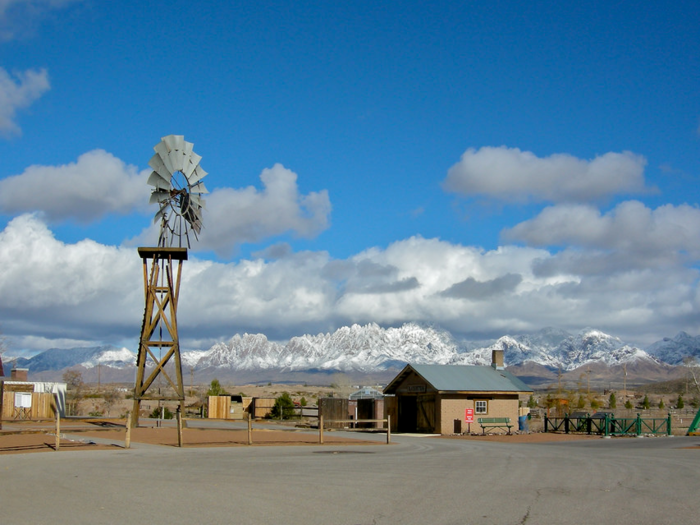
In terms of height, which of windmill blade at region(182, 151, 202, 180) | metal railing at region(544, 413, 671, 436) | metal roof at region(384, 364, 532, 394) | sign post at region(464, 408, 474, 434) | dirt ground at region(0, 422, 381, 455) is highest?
windmill blade at region(182, 151, 202, 180)

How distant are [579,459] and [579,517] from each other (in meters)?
12.7

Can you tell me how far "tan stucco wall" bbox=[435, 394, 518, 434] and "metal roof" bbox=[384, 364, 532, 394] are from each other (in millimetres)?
571

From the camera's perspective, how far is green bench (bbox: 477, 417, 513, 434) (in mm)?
45000

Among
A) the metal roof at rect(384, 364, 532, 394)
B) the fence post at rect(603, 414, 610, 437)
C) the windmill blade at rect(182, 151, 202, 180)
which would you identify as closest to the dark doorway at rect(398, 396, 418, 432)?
the metal roof at rect(384, 364, 532, 394)

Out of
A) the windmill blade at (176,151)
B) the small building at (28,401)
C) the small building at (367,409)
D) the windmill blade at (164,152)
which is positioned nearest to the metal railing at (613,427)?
the small building at (367,409)

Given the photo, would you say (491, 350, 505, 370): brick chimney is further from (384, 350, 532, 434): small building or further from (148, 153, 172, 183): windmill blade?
(148, 153, 172, 183): windmill blade

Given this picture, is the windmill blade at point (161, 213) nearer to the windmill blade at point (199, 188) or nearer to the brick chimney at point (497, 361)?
the windmill blade at point (199, 188)

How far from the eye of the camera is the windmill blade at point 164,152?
39094mm

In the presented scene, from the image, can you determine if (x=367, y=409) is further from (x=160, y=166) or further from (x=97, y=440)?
(x=97, y=440)

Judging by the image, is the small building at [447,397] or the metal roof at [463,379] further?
the metal roof at [463,379]

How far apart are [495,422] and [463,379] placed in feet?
11.7

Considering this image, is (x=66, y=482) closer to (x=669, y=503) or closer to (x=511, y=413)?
(x=669, y=503)

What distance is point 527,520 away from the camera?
11547mm

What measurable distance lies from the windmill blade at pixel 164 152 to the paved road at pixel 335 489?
20.1 metres
